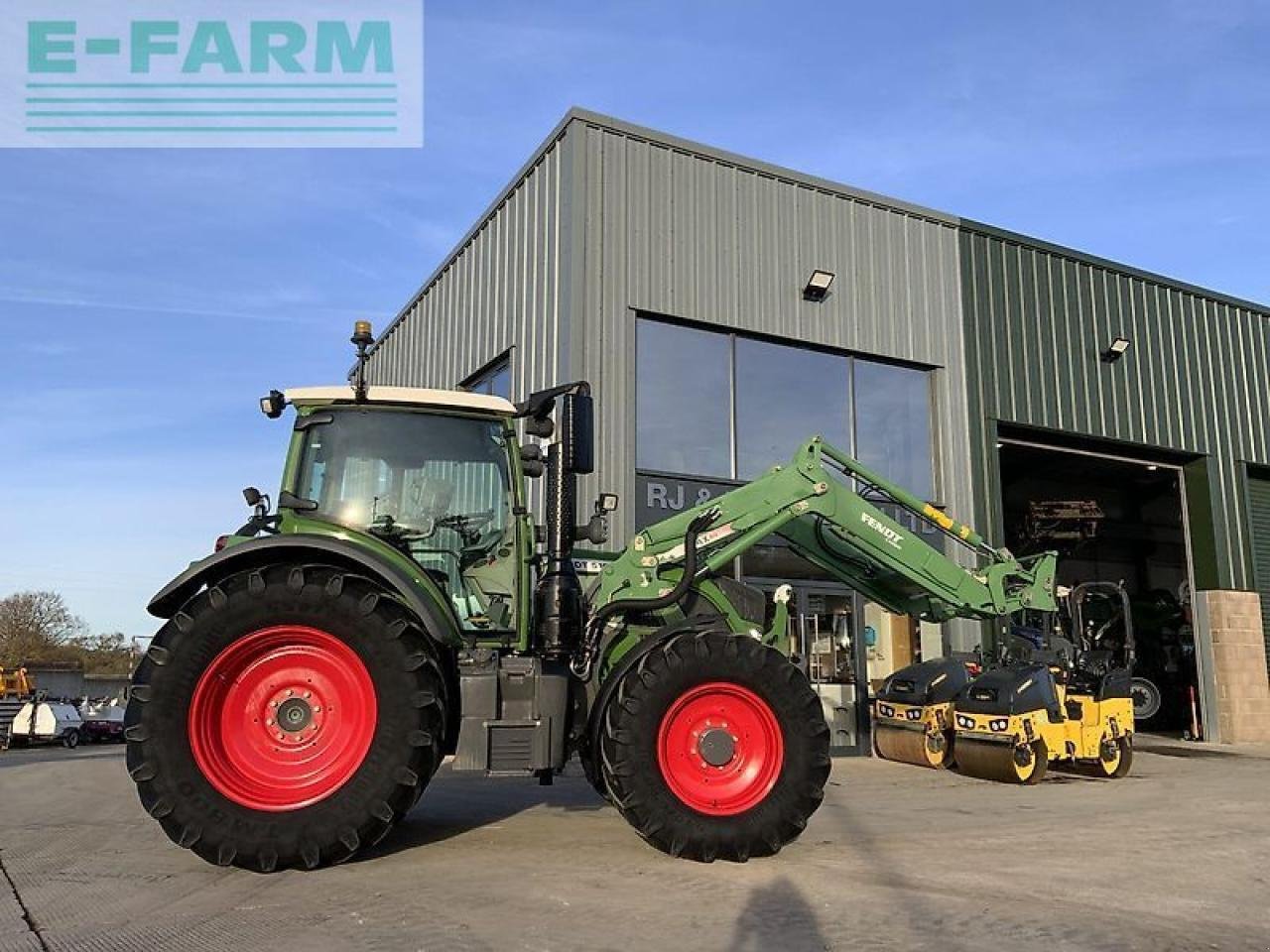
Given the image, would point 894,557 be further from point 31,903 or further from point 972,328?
point 972,328

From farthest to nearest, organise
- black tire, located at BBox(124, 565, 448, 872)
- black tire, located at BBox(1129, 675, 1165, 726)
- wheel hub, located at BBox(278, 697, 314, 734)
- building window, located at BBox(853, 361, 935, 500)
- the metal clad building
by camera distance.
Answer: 1. building window, located at BBox(853, 361, 935, 500)
2. black tire, located at BBox(1129, 675, 1165, 726)
3. the metal clad building
4. wheel hub, located at BBox(278, 697, 314, 734)
5. black tire, located at BBox(124, 565, 448, 872)

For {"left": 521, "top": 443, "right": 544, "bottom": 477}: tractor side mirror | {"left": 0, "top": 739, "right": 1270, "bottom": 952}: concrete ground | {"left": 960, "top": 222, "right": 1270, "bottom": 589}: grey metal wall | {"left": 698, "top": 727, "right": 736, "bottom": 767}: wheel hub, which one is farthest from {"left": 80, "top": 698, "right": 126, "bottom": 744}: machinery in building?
{"left": 698, "top": 727, "right": 736, "bottom": 767}: wheel hub

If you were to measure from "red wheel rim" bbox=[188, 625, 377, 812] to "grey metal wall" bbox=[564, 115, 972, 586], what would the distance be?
6.33 metres

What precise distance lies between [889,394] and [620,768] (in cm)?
998

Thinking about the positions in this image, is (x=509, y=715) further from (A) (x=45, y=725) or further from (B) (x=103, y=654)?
(B) (x=103, y=654)

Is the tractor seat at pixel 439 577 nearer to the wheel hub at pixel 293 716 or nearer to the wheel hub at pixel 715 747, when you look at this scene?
the wheel hub at pixel 293 716

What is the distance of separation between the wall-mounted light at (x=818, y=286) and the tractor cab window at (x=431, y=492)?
27.0 feet

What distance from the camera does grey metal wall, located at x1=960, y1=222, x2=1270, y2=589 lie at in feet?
49.0

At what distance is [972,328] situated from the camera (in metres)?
14.8

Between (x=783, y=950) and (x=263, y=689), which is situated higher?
(x=263, y=689)

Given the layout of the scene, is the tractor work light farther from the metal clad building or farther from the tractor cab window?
the metal clad building

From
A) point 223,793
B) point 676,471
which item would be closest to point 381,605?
point 223,793

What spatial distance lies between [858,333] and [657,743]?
31.3ft

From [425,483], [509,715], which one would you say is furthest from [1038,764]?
[425,483]
